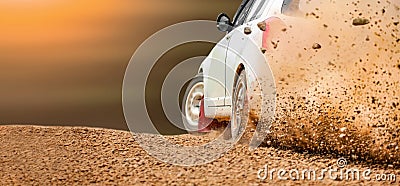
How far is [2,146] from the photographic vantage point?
9.11 m

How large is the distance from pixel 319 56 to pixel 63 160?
262 cm

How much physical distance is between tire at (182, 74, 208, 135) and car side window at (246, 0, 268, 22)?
2.26m

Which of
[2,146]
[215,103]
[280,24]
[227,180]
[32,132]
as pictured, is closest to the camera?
[227,180]

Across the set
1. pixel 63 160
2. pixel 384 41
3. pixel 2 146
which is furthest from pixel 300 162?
pixel 2 146

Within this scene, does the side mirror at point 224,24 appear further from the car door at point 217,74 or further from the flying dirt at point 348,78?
Result: the flying dirt at point 348,78

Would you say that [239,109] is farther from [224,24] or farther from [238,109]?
[224,24]

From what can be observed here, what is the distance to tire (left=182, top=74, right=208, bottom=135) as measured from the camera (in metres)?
11.6

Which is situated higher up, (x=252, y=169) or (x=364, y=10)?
(x=364, y=10)

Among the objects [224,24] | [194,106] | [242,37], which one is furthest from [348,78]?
[194,106]

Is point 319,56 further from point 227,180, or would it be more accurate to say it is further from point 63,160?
point 63,160

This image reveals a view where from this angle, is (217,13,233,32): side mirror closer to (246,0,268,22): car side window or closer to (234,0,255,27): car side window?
(234,0,255,27): car side window

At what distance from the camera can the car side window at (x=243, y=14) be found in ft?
32.6

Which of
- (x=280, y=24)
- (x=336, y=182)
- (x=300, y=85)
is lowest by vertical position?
(x=336, y=182)

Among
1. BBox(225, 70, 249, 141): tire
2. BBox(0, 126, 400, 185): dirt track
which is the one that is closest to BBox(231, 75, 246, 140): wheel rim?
BBox(225, 70, 249, 141): tire
